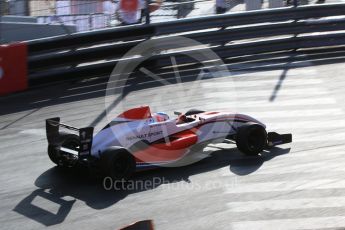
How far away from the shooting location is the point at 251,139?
371 inches

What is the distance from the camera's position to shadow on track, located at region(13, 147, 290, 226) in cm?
789

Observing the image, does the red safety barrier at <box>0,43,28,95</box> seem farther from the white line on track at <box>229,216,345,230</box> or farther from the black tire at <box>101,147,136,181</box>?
the white line on track at <box>229,216,345,230</box>

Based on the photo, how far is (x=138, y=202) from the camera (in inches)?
317

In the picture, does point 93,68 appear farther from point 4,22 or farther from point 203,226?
point 203,226

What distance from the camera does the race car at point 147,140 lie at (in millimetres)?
8473

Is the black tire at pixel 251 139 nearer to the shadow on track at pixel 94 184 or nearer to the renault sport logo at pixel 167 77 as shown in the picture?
the shadow on track at pixel 94 184

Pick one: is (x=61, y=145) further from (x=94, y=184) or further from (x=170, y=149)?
(x=170, y=149)

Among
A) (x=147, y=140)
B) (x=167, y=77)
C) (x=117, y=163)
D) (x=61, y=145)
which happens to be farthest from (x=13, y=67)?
(x=117, y=163)

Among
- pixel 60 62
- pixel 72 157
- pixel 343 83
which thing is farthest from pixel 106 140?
pixel 343 83

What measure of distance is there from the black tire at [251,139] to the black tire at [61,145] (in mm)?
2225

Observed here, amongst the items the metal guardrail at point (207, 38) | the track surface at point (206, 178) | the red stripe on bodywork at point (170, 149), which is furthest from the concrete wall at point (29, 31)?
the red stripe on bodywork at point (170, 149)

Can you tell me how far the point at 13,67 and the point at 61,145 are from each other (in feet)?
15.0

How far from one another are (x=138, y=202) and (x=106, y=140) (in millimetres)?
1095

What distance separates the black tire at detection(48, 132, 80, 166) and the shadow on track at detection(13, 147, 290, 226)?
20cm
